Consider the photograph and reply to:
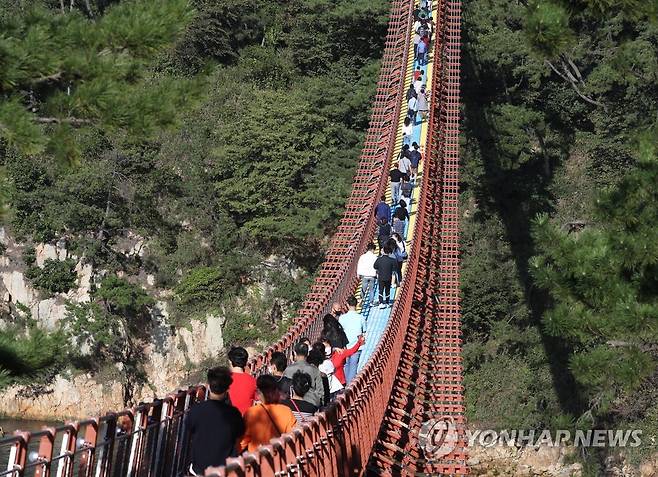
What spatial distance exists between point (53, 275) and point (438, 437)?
50.4 ft

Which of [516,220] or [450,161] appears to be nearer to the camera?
[450,161]

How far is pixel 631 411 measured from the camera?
79.5 ft

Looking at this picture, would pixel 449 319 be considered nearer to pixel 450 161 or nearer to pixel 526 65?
pixel 450 161

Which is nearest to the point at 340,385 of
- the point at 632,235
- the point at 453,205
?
the point at 632,235

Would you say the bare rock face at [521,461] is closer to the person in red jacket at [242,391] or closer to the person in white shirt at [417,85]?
the person in white shirt at [417,85]

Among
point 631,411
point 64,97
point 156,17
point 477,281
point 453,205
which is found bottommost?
point 631,411

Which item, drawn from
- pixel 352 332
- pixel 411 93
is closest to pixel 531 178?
pixel 411 93

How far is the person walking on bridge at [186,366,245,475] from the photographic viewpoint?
6316mm

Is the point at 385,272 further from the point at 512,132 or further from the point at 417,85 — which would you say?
the point at 512,132

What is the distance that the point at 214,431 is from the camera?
6.32 m

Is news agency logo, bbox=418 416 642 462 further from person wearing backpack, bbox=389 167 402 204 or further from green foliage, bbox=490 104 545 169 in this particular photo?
green foliage, bbox=490 104 545 169

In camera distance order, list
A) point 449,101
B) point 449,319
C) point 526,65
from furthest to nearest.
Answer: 1. point 526,65
2. point 449,101
3. point 449,319

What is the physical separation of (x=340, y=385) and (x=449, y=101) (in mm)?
13687

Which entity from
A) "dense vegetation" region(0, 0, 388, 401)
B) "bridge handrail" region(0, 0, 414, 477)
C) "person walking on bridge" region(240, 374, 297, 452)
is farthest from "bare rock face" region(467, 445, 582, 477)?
"person walking on bridge" region(240, 374, 297, 452)
